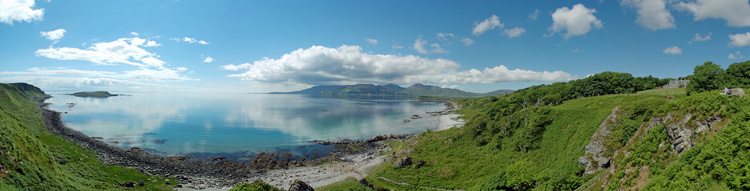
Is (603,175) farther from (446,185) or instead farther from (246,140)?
(246,140)

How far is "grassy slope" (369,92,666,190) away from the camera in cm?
2858

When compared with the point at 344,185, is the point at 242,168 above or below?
below

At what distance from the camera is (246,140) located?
7119 cm

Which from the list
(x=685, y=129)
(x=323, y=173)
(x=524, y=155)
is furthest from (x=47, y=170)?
(x=685, y=129)

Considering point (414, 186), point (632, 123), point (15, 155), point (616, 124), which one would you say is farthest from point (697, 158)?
point (15, 155)

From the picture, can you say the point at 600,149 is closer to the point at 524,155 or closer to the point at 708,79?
the point at 524,155

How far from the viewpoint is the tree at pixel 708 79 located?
122 ft

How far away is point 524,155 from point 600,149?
9733 mm

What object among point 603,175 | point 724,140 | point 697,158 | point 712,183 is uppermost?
point 724,140

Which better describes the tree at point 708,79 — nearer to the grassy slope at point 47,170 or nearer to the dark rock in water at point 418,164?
the dark rock in water at point 418,164

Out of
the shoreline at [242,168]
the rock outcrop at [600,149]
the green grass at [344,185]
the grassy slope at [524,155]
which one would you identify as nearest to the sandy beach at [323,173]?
the shoreline at [242,168]

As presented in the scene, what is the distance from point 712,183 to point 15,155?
47.9 meters

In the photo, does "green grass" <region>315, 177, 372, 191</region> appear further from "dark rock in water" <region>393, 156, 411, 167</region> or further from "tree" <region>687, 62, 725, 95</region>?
"tree" <region>687, 62, 725, 95</region>

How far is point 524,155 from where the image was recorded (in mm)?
33875
